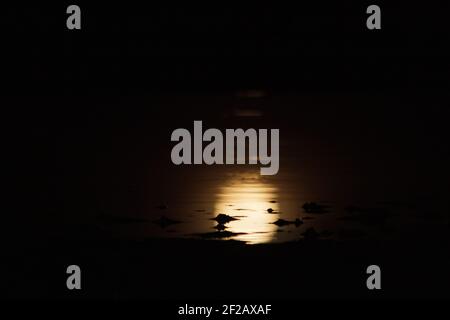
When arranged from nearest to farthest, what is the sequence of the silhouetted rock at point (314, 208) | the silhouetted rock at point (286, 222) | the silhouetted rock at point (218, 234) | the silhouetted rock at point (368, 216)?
the silhouetted rock at point (218, 234), the silhouetted rock at point (286, 222), the silhouetted rock at point (368, 216), the silhouetted rock at point (314, 208)

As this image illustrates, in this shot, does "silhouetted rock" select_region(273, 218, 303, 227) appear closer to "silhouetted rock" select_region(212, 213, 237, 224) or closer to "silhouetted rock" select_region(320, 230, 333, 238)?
"silhouetted rock" select_region(320, 230, 333, 238)

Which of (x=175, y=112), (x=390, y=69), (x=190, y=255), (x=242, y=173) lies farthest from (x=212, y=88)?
(x=190, y=255)

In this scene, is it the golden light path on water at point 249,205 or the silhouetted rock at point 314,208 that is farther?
the silhouetted rock at point 314,208

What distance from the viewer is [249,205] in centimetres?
864

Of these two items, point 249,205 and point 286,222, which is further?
point 249,205

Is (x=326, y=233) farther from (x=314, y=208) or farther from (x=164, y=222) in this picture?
(x=164, y=222)

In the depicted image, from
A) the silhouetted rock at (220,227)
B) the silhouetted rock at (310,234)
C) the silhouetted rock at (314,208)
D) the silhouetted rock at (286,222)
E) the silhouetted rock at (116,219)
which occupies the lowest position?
the silhouetted rock at (310,234)

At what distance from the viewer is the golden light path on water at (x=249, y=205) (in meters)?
7.94

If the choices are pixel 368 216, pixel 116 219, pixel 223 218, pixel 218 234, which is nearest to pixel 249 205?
pixel 223 218

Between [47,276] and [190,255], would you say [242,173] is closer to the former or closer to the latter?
[190,255]

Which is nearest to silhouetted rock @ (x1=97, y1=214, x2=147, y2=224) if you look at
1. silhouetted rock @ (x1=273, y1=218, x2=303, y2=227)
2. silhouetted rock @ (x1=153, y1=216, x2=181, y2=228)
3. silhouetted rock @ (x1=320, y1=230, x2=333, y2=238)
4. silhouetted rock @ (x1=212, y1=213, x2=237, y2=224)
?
silhouetted rock @ (x1=153, y1=216, x2=181, y2=228)

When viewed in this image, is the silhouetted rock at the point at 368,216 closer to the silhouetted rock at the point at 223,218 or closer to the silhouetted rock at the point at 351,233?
the silhouetted rock at the point at 351,233

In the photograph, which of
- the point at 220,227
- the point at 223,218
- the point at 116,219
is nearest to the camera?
the point at 220,227

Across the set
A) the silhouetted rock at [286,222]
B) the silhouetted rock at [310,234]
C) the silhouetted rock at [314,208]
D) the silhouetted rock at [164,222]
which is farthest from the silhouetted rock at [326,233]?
the silhouetted rock at [164,222]
